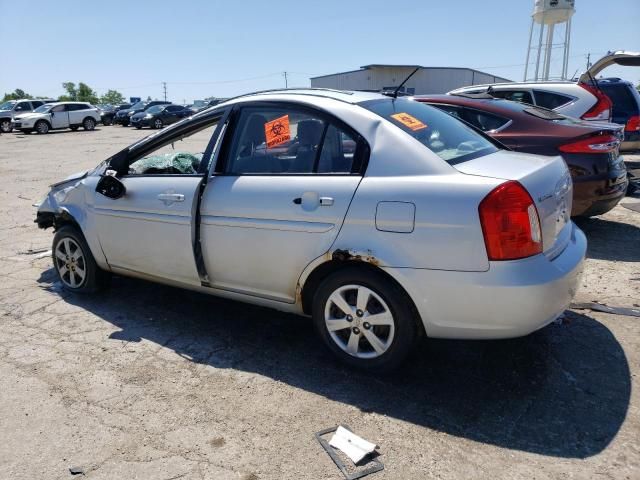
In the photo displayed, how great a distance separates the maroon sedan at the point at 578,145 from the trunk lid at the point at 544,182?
7.34 feet

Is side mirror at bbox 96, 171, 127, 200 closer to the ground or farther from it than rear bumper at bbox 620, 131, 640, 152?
farther from it

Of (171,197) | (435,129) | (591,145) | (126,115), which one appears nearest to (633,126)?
(591,145)

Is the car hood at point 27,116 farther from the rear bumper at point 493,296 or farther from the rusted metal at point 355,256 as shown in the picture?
the rear bumper at point 493,296

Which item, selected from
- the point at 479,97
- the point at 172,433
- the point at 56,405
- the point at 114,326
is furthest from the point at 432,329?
the point at 479,97

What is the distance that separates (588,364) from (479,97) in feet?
12.8

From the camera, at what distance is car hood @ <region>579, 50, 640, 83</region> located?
8527mm

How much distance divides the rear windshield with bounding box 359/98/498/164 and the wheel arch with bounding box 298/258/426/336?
28.8 inches

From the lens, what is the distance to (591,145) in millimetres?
5164

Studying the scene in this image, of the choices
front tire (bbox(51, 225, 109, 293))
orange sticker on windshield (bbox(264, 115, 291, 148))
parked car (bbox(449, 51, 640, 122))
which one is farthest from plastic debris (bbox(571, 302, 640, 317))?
parked car (bbox(449, 51, 640, 122))

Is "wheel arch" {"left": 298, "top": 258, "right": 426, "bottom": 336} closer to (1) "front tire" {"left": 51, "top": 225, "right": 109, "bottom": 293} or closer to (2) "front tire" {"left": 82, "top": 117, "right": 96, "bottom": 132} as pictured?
(1) "front tire" {"left": 51, "top": 225, "right": 109, "bottom": 293}

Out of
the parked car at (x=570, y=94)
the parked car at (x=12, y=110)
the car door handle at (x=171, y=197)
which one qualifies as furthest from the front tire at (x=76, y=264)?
the parked car at (x=12, y=110)

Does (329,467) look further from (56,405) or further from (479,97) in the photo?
(479,97)

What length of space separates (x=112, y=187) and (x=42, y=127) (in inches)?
1158

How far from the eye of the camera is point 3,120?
29.6 m
